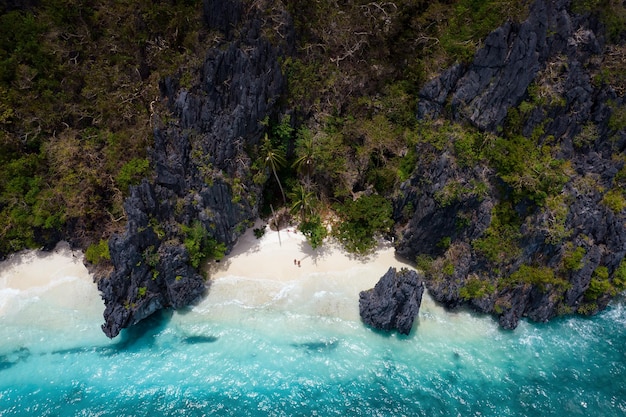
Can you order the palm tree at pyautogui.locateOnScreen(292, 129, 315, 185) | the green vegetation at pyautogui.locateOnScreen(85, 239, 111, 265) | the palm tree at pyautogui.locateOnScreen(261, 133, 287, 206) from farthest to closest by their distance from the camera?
the palm tree at pyautogui.locateOnScreen(292, 129, 315, 185) < the palm tree at pyautogui.locateOnScreen(261, 133, 287, 206) < the green vegetation at pyautogui.locateOnScreen(85, 239, 111, 265)

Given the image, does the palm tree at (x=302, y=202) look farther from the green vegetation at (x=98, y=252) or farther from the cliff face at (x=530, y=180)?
the green vegetation at (x=98, y=252)

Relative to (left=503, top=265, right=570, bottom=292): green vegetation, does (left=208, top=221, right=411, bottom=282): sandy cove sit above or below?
below

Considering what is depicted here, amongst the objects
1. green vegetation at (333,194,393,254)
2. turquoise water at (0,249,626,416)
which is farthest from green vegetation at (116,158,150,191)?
green vegetation at (333,194,393,254)

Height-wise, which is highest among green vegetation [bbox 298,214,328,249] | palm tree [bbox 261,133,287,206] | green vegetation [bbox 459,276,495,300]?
palm tree [bbox 261,133,287,206]

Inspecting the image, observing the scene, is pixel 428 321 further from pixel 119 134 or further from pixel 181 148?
pixel 119 134

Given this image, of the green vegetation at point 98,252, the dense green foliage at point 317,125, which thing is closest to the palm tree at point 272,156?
the dense green foliage at point 317,125

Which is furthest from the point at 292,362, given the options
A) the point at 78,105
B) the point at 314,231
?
the point at 78,105

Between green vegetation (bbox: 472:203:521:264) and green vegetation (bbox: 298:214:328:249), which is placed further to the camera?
green vegetation (bbox: 298:214:328:249)

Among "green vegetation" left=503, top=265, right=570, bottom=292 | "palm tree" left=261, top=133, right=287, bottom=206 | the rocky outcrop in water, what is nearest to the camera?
the rocky outcrop in water

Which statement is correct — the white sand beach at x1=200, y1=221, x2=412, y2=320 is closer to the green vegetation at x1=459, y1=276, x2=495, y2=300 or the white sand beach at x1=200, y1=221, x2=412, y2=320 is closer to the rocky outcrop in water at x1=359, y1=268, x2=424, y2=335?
the rocky outcrop in water at x1=359, y1=268, x2=424, y2=335

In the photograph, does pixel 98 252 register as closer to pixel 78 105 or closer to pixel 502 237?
pixel 78 105
